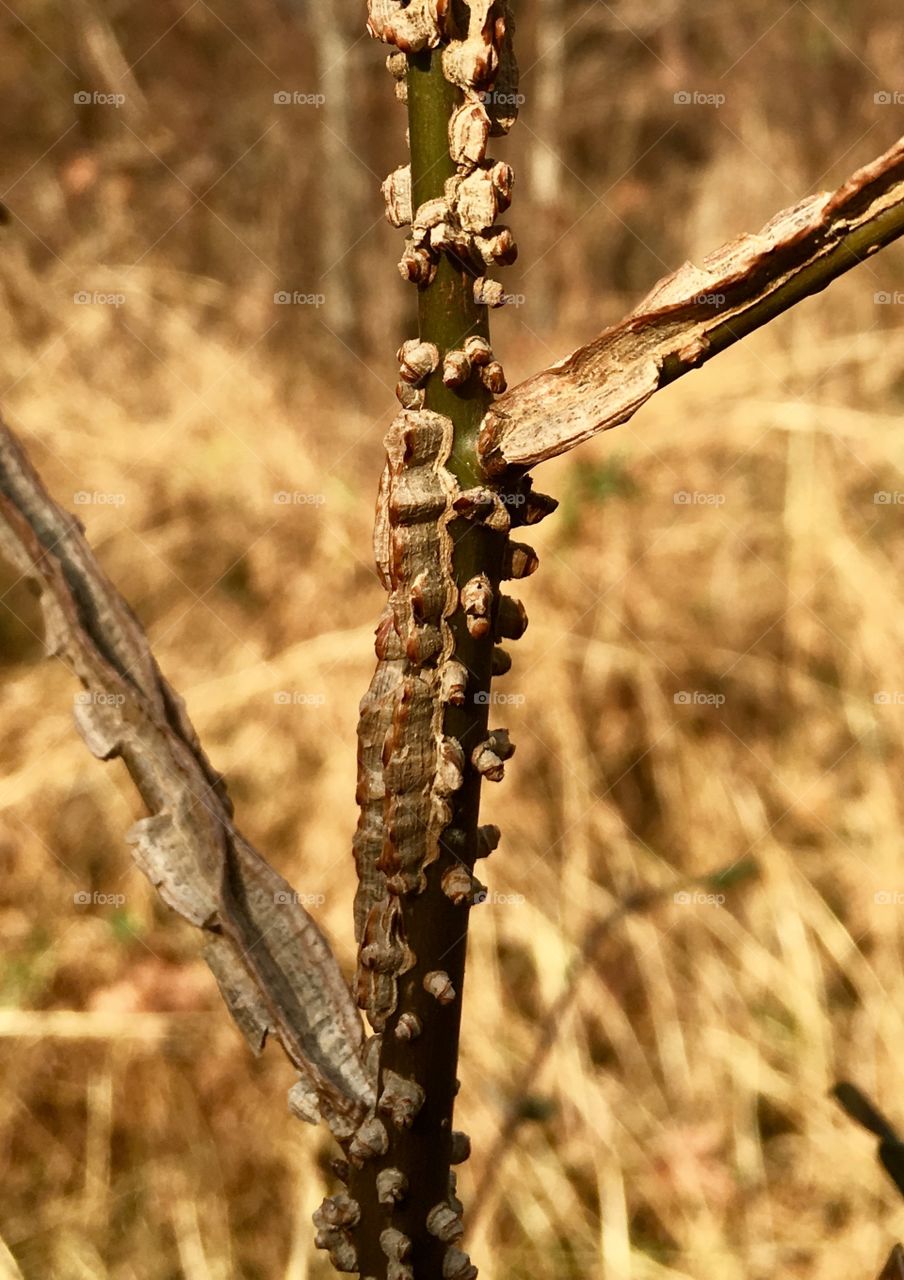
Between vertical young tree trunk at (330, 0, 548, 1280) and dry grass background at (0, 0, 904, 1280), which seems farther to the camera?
dry grass background at (0, 0, 904, 1280)

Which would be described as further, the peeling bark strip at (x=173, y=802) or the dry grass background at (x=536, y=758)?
the dry grass background at (x=536, y=758)

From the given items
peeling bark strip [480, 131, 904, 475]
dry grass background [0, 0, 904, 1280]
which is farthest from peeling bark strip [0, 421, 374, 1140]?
dry grass background [0, 0, 904, 1280]

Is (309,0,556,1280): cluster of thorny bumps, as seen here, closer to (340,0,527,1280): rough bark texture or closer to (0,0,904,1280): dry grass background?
(340,0,527,1280): rough bark texture

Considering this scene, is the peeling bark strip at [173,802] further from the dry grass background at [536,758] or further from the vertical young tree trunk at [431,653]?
the dry grass background at [536,758]

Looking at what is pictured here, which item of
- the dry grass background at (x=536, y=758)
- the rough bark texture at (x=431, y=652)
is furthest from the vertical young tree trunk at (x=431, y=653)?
the dry grass background at (x=536, y=758)
